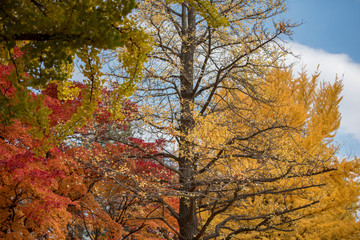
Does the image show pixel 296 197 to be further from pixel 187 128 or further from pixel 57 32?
pixel 57 32

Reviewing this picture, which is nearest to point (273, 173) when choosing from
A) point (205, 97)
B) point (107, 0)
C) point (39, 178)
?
point (205, 97)

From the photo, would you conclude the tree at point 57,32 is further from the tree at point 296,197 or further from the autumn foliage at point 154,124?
the tree at point 296,197

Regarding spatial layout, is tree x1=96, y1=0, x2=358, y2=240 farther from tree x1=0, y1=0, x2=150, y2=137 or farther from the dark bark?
tree x1=0, y1=0, x2=150, y2=137

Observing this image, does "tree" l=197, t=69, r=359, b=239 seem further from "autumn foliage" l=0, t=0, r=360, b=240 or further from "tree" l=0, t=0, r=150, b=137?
"tree" l=0, t=0, r=150, b=137

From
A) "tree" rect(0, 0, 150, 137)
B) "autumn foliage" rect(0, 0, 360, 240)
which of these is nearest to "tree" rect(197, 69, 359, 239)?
"autumn foliage" rect(0, 0, 360, 240)

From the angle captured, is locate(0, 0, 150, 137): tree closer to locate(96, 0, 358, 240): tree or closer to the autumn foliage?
the autumn foliage

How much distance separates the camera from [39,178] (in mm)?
6285

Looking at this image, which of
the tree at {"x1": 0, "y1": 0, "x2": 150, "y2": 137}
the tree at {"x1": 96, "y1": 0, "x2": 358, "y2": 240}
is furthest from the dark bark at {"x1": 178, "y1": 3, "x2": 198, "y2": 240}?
the tree at {"x1": 0, "y1": 0, "x2": 150, "y2": 137}

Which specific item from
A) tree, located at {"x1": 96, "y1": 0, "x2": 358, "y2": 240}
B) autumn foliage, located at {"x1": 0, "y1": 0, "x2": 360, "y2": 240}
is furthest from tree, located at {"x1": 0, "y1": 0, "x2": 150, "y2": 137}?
tree, located at {"x1": 96, "y1": 0, "x2": 358, "y2": 240}

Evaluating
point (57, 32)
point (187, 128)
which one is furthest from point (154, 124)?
point (57, 32)

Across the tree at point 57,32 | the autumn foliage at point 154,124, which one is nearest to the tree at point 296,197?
the autumn foliage at point 154,124

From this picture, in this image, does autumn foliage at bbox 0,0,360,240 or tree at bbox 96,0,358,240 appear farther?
tree at bbox 96,0,358,240

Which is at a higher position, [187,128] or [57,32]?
[187,128]

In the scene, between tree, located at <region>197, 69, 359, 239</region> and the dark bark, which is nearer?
the dark bark
